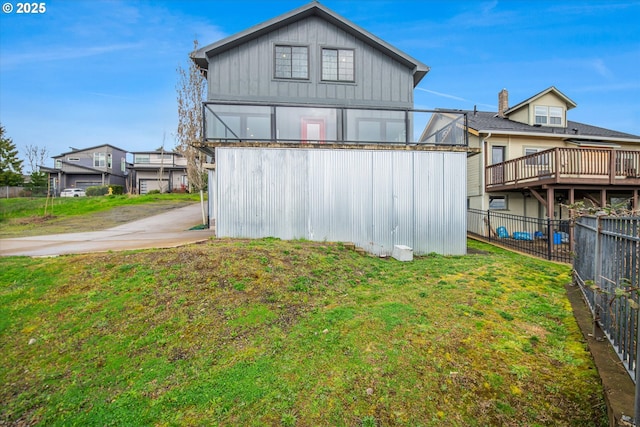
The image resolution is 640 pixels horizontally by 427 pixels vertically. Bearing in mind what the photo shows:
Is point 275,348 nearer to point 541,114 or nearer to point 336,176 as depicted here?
point 336,176

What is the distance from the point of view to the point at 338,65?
1226 centimetres

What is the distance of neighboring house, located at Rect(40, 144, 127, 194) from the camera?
33312mm

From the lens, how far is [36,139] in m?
34.7

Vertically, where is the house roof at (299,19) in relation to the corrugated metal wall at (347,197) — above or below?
above

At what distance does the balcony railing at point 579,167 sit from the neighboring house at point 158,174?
33.3 metres

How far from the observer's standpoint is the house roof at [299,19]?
1140 centimetres

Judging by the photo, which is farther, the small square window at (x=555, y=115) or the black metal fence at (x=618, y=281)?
the small square window at (x=555, y=115)

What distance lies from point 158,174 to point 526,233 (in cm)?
3765

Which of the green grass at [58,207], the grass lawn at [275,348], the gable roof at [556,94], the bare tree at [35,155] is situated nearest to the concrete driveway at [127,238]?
the grass lawn at [275,348]

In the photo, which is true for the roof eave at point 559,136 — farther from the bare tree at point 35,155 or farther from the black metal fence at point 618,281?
the bare tree at point 35,155

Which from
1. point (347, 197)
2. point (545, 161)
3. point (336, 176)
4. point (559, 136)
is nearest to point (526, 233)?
point (545, 161)

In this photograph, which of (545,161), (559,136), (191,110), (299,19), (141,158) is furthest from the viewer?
(141,158)

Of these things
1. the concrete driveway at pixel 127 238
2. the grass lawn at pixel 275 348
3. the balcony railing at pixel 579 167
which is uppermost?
the balcony railing at pixel 579 167

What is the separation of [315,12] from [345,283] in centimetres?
1198
